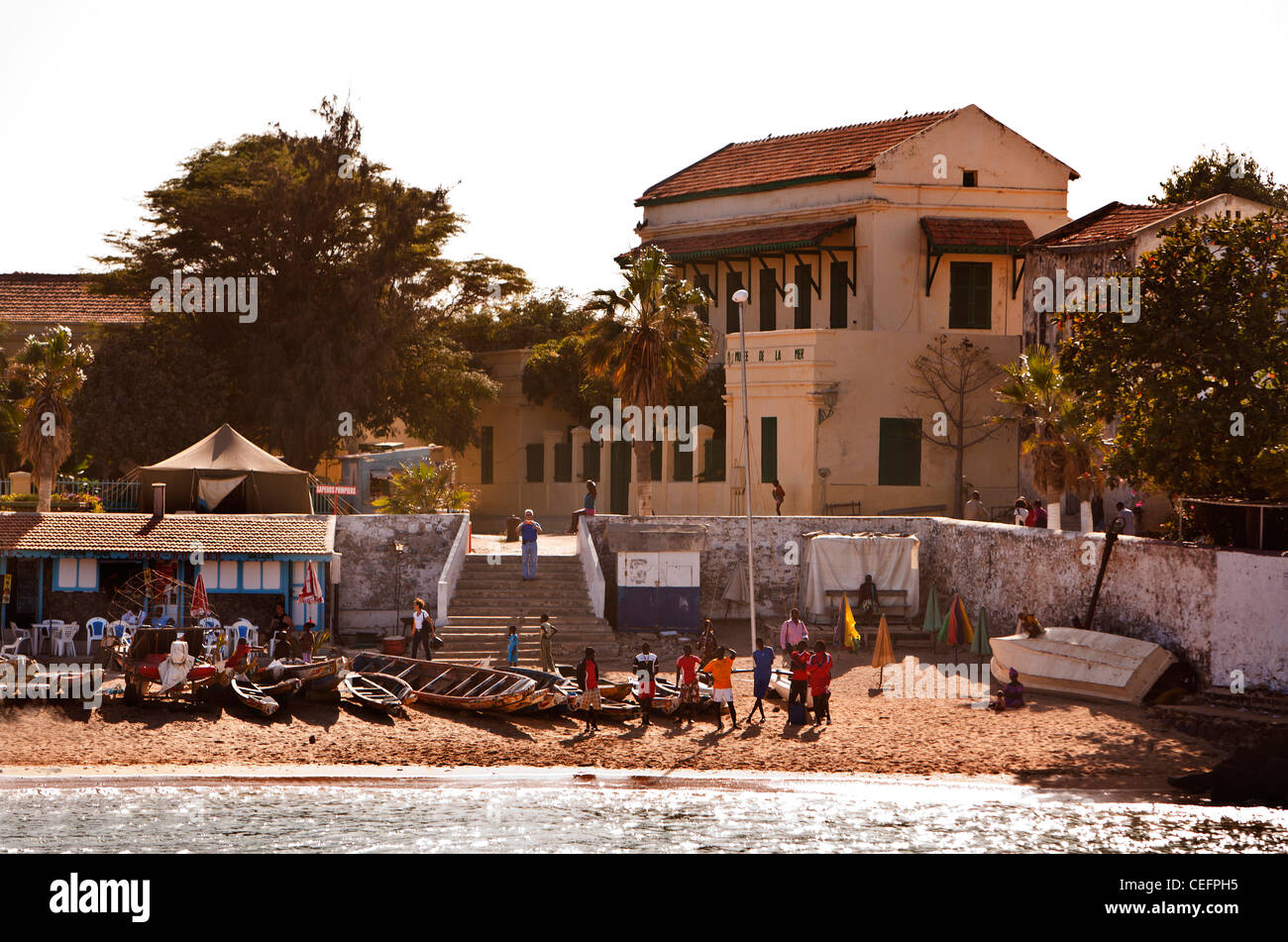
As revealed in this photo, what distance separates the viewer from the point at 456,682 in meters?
31.6

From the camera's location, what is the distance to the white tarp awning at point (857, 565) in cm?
3812

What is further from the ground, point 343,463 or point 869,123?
point 869,123

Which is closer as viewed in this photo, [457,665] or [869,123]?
[457,665]

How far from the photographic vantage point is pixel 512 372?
61.0 meters

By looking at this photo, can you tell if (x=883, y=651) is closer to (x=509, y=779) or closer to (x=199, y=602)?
(x=509, y=779)

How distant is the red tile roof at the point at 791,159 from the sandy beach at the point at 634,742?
23.6m

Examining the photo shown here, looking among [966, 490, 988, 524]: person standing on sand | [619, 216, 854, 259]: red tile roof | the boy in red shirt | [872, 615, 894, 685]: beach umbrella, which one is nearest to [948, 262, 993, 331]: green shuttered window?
[619, 216, 854, 259]: red tile roof

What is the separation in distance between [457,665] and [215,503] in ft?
33.6

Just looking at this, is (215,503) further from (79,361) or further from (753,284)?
(753,284)

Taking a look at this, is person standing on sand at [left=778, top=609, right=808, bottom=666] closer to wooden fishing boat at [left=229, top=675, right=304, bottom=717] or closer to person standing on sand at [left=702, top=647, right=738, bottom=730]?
person standing on sand at [left=702, top=647, right=738, bottom=730]
